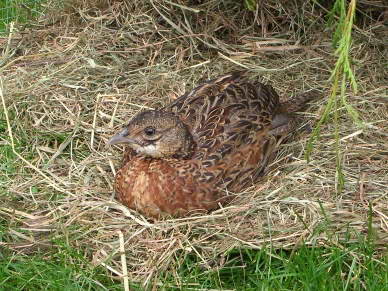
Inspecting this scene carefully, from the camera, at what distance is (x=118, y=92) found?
5770 mm

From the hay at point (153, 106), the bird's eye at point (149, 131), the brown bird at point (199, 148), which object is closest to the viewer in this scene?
the hay at point (153, 106)

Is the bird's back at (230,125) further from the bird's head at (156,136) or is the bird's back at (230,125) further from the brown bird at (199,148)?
the bird's head at (156,136)

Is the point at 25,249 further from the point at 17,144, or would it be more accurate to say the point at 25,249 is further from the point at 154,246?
the point at 17,144

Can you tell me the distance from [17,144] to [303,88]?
195 cm

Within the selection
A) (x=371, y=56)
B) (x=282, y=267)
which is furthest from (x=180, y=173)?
(x=371, y=56)

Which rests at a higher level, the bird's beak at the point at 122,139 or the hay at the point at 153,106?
the bird's beak at the point at 122,139

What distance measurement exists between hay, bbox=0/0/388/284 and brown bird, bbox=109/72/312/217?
99 mm

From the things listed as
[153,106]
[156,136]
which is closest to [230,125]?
[156,136]

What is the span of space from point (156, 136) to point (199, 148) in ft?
0.84

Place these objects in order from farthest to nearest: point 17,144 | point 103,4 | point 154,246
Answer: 1. point 103,4
2. point 17,144
3. point 154,246

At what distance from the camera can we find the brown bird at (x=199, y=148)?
450 cm

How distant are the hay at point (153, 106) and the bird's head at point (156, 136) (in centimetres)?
35

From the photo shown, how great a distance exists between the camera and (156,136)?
4668mm

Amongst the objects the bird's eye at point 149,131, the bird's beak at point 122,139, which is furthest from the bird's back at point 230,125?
the bird's beak at point 122,139
